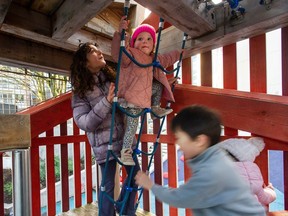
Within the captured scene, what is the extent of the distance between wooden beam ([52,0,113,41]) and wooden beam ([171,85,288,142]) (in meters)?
0.75

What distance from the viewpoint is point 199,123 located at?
0.73m

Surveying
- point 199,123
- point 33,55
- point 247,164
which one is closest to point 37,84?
point 33,55

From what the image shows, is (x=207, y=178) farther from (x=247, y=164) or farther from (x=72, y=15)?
(x=72, y=15)

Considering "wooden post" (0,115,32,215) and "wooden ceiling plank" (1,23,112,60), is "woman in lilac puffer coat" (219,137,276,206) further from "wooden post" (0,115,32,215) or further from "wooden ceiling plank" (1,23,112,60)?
"wooden ceiling plank" (1,23,112,60)

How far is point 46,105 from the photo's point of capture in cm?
183

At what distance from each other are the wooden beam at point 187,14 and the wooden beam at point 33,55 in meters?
1.11

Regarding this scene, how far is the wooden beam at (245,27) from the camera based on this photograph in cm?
106

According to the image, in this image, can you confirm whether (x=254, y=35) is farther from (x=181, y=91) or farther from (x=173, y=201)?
(x=173, y=201)

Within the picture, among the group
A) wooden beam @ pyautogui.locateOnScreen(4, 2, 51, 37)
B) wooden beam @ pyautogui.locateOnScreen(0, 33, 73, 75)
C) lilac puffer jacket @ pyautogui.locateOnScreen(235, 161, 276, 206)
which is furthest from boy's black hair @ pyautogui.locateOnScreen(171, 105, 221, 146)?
wooden beam @ pyautogui.locateOnScreen(0, 33, 73, 75)

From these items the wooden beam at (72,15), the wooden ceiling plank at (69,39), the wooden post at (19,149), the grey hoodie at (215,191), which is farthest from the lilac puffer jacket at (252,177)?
the wooden ceiling plank at (69,39)

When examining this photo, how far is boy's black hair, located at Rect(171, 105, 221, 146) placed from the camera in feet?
2.41

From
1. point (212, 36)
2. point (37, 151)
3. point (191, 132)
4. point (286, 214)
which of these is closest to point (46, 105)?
point (37, 151)

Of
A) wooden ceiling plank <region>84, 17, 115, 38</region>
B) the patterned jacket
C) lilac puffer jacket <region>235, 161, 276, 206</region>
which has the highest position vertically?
wooden ceiling plank <region>84, 17, 115, 38</region>

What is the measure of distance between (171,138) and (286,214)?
2.58 feet
